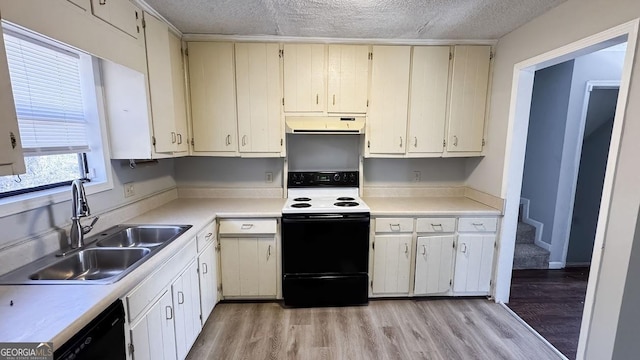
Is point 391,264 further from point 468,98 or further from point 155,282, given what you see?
point 155,282

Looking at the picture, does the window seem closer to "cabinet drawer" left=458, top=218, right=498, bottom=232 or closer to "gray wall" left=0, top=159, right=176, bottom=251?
"gray wall" left=0, top=159, right=176, bottom=251

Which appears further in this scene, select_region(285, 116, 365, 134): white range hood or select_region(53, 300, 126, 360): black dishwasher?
select_region(285, 116, 365, 134): white range hood

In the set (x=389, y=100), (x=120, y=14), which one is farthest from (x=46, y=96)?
(x=389, y=100)

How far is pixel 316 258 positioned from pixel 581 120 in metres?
3.30

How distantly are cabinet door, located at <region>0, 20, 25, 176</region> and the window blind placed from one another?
523mm

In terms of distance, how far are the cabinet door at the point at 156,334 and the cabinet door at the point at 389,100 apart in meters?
2.07

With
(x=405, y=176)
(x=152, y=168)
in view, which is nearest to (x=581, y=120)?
(x=405, y=176)

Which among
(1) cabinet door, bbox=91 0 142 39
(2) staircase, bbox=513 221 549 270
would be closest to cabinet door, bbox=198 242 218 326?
(1) cabinet door, bbox=91 0 142 39

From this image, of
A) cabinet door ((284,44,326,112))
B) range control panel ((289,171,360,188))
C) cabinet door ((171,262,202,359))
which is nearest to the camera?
cabinet door ((171,262,202,359))

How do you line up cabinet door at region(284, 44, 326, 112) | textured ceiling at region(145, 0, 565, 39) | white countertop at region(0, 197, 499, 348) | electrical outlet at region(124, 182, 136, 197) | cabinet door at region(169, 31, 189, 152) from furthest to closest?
cabinet door at region(284, 44, 326, 112) → cabinet door at region(169, 31, 189, 152) → electrical outlet at region(124, 182, 136, 197) → textured ceiling at region(145, 0, 565, 39) → white countertop at region(0, 197, 499, 348)

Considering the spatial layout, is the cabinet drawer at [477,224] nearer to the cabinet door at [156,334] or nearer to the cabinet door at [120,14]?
the cabinet door at [156,334]

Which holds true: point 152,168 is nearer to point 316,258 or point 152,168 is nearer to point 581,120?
point 316,258

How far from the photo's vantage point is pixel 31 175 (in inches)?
58.3

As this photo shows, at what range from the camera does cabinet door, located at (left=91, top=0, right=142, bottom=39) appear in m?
1.47
